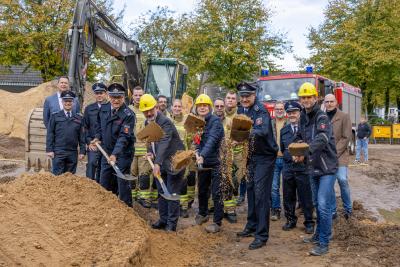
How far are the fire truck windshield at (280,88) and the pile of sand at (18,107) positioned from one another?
9057 millimetres

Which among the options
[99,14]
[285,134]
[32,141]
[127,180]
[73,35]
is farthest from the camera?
[99,14]

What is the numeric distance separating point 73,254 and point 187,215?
3.72 m

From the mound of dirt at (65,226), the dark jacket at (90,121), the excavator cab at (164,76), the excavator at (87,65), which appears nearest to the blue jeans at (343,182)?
the mound of dirt at (65,226)

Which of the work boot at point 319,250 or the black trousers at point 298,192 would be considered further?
the black trousers at point 298,192

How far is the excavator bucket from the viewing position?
9.60 meters

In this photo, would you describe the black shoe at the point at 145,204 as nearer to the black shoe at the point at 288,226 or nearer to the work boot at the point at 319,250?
the black shoe at the point at 288,226

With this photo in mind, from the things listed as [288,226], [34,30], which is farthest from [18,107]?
[288,226]

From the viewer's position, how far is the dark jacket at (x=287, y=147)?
7945 millimetres

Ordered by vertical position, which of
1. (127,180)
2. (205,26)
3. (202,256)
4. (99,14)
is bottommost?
(202,256)

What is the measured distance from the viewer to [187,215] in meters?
8.75

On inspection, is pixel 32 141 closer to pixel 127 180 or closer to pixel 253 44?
pixel 127 180

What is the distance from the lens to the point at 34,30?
25422 millimetres

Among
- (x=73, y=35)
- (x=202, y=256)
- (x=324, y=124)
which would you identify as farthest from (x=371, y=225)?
(x=73, y=35)

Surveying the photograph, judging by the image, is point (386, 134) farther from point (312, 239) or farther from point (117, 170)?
point (117, 170)
